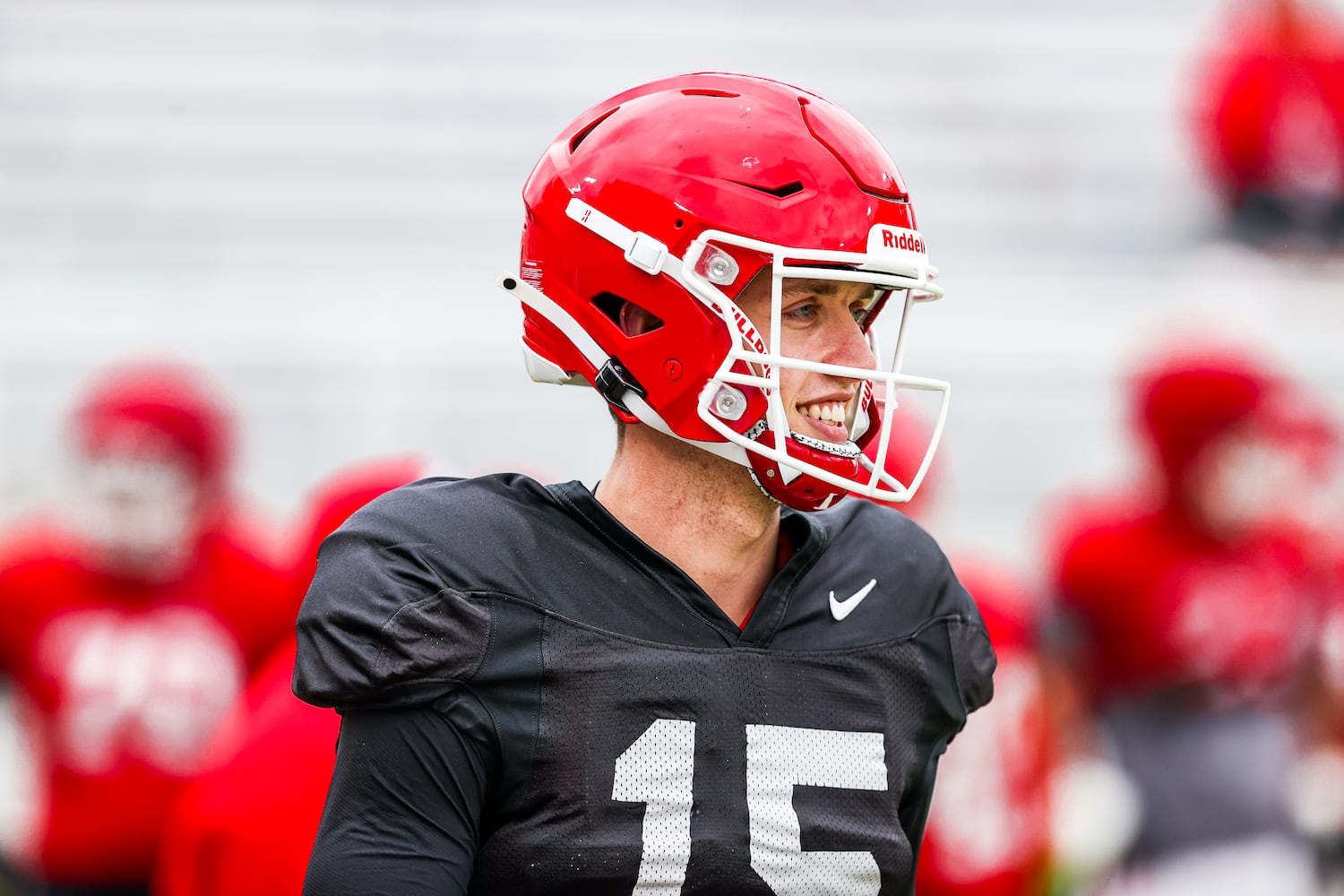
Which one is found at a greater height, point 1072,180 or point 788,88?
point 788,88

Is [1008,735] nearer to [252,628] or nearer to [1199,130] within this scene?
[252,628]

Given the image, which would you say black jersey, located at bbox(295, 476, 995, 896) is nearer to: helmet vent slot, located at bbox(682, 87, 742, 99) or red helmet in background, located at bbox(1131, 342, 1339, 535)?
helmet vent slot, located at bbox(682, 87, 742, 99)

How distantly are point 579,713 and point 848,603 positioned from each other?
1.13 feet

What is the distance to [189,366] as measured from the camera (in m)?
7.04

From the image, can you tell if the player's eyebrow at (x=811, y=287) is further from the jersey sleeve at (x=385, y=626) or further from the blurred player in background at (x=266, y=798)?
the blurred player in background at (x=266, y=798)

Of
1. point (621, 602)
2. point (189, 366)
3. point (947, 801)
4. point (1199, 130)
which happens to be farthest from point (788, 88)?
point (1199, 130)

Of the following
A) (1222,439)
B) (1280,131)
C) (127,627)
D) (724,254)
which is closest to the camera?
(724,254)

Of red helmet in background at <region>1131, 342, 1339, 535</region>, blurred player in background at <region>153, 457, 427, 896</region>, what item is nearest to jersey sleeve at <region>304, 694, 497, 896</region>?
blurred player in background at <region>153, 457, 427, 896</region>

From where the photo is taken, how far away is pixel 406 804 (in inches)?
65.2

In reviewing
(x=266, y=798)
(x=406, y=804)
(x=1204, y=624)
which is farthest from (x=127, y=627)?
(x=406, y=804)

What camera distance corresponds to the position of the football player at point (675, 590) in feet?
5.51

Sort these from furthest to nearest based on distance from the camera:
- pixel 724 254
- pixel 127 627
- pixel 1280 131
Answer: pixel 1280 131 < pixel 127 627 < pixel 724 254

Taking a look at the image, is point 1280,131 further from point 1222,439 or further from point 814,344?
point 814,344

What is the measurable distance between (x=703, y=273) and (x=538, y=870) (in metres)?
0.59
